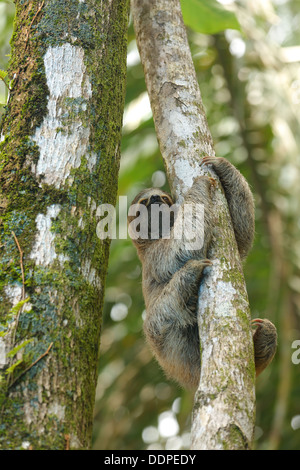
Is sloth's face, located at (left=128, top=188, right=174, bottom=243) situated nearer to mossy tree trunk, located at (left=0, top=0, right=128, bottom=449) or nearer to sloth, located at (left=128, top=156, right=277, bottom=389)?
sloth, located at (left=128, top=156, right=277, bottom=389)

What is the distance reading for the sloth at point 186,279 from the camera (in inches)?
→ 180

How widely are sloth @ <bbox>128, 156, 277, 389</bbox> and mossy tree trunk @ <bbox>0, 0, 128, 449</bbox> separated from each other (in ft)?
2.94

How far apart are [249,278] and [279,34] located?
14.4 ft

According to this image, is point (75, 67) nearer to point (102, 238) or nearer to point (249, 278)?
point (102, 238)

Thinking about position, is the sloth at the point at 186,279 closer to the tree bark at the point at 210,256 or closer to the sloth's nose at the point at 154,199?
the sloth's nose at the point at 154,199

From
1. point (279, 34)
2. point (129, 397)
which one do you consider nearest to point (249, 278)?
point (129, 397)

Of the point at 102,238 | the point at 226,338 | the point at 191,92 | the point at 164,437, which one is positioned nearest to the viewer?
the point at 226,338

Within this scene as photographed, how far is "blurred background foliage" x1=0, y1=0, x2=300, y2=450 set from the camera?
852 cm

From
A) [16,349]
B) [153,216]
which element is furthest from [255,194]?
[16,349]

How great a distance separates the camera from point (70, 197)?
11.6ft

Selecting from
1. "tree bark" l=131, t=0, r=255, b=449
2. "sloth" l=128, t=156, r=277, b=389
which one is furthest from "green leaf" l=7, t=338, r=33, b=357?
"sloth" l=128, t=156, r=277, b=389

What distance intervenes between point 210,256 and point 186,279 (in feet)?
1.64

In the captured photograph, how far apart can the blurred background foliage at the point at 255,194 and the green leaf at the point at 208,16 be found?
73.3 inches

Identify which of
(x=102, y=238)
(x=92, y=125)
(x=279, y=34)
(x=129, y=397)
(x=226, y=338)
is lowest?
(x=129, y=397)
